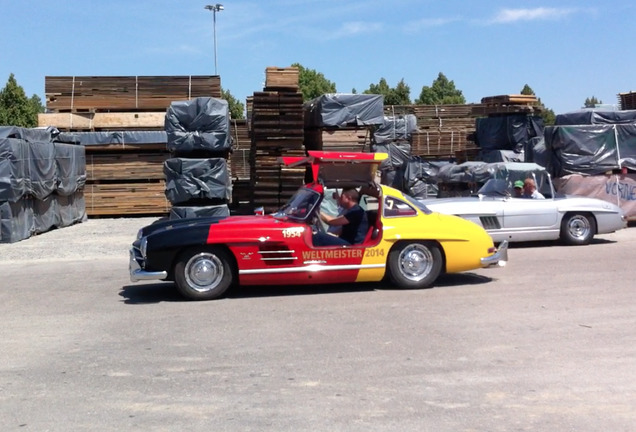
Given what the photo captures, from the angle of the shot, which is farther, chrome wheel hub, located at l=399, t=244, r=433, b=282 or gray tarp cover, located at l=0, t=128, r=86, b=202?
gray tarp cover, located at l=0, t=128, r=86, b=202

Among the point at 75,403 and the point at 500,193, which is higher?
the point at 500,193

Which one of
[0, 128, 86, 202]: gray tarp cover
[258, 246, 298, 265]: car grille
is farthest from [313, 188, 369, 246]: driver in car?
[0, 128, 86, 202]: gray tarp cover

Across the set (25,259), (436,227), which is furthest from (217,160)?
(436,227)

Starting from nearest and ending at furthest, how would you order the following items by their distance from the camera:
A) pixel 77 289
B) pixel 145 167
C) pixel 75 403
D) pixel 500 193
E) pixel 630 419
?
1. pixel 630 419
2. pixel 75 403
3. pixel 77 289
4. pixel 500 193
5. pixel 145 167

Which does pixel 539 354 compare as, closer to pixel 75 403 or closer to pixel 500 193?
pixel 75 403

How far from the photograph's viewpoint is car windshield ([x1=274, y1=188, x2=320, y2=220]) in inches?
379

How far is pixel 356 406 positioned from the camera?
519 centimetres

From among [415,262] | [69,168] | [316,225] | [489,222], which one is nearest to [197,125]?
[69,168]

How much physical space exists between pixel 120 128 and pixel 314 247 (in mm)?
16142

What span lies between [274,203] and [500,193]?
588 cm

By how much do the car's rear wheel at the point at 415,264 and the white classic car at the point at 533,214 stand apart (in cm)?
383

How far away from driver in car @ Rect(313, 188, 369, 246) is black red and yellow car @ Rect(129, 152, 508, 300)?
106 mm

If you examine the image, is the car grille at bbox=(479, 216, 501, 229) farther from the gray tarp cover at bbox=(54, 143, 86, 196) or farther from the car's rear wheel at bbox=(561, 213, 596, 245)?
the gray tarp cover at bbox=(54, 143, 86, 196)

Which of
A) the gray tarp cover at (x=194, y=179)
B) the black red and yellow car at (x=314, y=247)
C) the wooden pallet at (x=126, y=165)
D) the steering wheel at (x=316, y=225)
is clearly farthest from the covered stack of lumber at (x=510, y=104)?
the steering wheel at (x=316, y=225)
